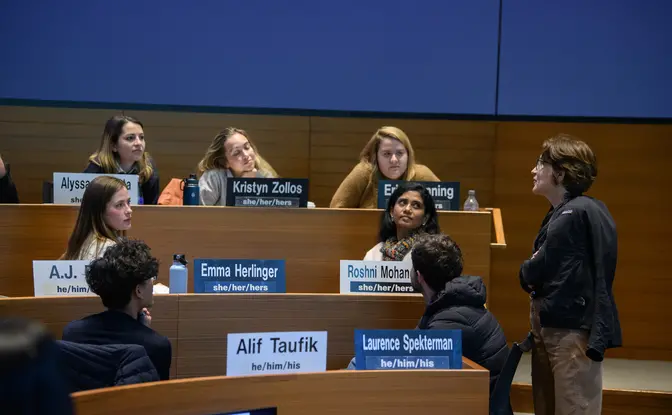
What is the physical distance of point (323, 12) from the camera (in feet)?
18.8

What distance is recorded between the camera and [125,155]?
4254mm

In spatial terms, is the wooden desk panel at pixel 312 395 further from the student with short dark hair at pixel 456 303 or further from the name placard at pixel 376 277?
the name placard at pixel 376 277

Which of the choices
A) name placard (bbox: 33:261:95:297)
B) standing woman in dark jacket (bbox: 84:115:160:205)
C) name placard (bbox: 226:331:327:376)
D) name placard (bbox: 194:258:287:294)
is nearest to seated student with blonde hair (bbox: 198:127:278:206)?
standing woman in dark jacket (bbox: 84:115:160:205)

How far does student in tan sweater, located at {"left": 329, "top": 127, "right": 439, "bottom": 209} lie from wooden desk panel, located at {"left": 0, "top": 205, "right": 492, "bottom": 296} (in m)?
0.39

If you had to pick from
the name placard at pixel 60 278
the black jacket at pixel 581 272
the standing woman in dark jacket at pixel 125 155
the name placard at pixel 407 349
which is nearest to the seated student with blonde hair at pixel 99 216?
the name placard at pixel 60 278

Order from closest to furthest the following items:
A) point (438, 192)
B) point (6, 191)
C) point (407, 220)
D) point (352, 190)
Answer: point (407, 220) < point (438, 192) < point (6, 191) < point (352, 190)

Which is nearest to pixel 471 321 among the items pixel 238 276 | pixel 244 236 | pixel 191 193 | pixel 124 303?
pixel 238 276

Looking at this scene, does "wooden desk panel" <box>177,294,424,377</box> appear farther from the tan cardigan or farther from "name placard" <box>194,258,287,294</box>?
the tan cardigan

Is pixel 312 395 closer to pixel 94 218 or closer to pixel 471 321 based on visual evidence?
pixel 471 321

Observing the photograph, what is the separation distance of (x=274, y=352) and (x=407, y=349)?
1.18ft

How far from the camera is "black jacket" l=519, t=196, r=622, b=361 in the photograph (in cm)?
318

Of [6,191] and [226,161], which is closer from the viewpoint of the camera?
[6,191]

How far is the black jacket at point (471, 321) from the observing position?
2.74 metres

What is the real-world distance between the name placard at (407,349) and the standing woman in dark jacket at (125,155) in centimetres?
234
